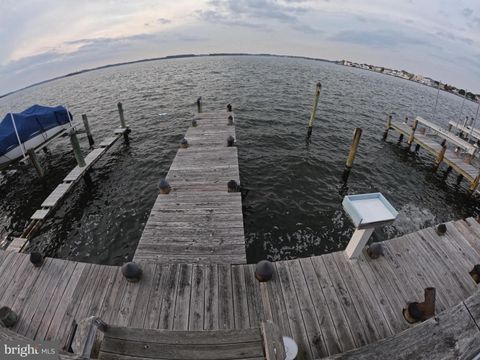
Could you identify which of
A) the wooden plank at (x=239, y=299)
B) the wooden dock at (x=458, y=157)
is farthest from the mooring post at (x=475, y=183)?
the wooden plank at (x=239, y=299)

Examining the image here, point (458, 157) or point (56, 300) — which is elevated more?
point (56, 300)

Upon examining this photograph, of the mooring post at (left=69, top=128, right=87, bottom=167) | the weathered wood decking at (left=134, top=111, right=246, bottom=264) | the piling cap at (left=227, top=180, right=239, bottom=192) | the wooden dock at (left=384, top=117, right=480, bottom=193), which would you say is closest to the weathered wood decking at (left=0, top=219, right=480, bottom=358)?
the weathered wood decking at (left=134, top=111, right=246, bottom=264)

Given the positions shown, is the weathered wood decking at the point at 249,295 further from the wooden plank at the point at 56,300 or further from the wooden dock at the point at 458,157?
the wooden dock at the point at 458,157

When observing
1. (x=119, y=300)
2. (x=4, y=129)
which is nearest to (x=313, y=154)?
(x=119, y=300)

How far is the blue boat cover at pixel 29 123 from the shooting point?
16422 mm

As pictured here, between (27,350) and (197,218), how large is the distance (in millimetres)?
6518

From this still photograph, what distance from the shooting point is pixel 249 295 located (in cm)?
661

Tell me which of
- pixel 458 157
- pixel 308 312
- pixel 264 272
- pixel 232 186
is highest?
pixel 264 272

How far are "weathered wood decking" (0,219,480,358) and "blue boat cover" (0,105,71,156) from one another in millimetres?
13664

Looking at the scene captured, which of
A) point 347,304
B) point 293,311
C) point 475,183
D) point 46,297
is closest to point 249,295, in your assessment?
point 293,311

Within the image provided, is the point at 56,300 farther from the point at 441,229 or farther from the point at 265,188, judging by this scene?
the point at 441,229

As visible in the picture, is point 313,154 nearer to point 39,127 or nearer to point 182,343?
point 182,343

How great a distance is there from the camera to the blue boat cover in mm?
16422

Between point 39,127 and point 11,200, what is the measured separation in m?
7.35
